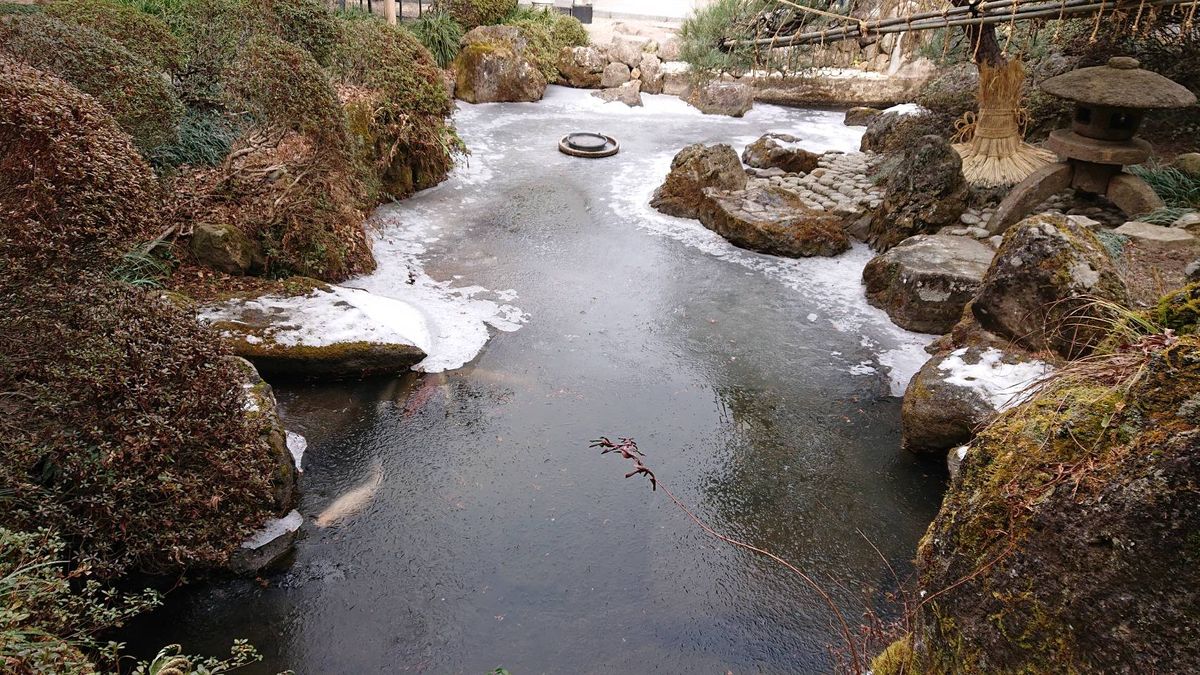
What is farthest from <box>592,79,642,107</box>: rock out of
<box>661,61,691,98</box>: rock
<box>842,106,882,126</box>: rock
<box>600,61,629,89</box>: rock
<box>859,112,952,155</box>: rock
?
<box>859,112,952,155</box>: rock

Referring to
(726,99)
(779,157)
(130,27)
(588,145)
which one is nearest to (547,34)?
(726,99)

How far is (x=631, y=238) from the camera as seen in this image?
913 cm

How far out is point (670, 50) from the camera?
18.3 meters

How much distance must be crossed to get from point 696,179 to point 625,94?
22.1 ft

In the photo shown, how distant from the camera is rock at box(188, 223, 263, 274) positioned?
20.7 feet

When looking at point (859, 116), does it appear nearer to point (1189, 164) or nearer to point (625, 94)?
point (625, 94)

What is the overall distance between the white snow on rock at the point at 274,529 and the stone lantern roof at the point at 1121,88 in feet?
27.3

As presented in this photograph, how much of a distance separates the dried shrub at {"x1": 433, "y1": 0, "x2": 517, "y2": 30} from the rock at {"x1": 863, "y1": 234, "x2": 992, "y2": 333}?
11670 mm

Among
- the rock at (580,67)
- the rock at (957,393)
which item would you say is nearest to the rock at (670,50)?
the rock at (580,67)

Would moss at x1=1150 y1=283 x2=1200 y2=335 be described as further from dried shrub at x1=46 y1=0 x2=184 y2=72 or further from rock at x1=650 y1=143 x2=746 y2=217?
dried shrub at x1=46 y1=0 x2=184 y2=72

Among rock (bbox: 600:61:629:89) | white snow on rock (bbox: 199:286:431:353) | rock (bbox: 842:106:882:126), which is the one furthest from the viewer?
rock (bbox: 600:61:629:89)

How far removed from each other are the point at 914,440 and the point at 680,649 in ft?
8.45

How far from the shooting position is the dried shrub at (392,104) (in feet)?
30.8

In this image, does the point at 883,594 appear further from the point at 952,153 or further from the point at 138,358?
the point at 952,153
